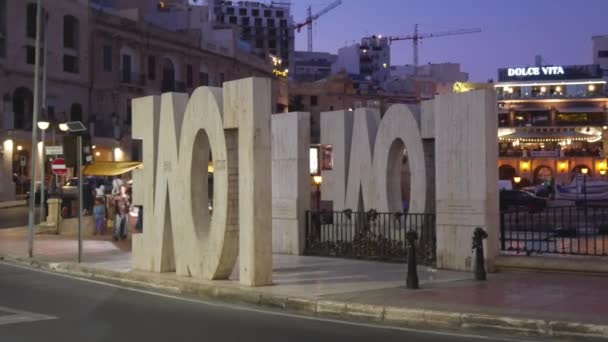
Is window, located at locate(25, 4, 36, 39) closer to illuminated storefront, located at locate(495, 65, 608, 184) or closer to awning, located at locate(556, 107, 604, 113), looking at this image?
illuminated storefront, located at locate(495, 65, 608, 184)

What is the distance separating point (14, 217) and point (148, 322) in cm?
2680

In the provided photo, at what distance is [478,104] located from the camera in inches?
579

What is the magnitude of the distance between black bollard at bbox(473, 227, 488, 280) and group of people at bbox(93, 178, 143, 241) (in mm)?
13579

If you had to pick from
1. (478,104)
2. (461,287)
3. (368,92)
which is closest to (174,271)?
(461,287)

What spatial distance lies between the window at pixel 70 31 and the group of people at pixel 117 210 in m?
25.2

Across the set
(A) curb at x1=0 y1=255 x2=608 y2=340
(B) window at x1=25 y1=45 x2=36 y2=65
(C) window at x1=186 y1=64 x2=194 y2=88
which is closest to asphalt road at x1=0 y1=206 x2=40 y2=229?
(B) window at x1=25 y1=45 x2=36 y2=65

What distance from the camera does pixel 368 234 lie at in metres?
17.8

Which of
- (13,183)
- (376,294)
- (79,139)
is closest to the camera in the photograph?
(376,294)

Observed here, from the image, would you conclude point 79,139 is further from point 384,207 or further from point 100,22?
point 100,22

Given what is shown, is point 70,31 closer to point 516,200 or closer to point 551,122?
point 516,200

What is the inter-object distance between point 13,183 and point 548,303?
40498 mm

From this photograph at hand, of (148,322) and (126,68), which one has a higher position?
(126,68)

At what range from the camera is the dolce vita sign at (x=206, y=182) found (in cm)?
1300

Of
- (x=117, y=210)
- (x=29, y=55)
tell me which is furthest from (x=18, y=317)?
(x=29, y=55)
